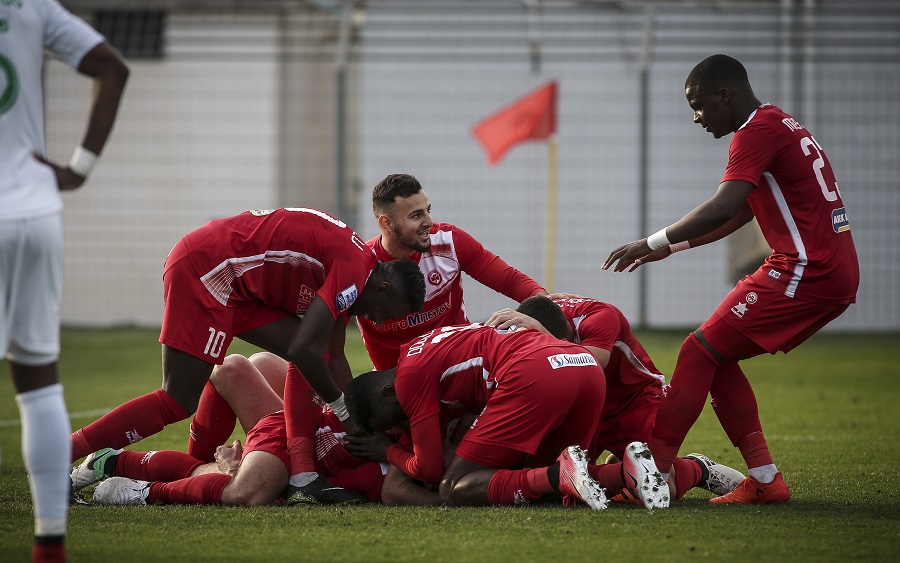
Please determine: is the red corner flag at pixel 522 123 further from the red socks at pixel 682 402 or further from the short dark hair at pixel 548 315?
the red socks at pixel 682 402

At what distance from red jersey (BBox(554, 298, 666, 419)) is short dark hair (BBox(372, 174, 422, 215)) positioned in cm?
108

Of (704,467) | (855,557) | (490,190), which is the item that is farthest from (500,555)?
(490,190)

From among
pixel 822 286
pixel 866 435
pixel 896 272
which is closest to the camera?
pixel 822 286

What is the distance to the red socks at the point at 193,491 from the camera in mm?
4527

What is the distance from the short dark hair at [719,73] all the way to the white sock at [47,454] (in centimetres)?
279

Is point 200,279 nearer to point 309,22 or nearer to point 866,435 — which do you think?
point 866,435

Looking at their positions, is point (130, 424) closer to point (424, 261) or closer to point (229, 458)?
point (229, 458)

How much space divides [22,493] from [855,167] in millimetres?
11840

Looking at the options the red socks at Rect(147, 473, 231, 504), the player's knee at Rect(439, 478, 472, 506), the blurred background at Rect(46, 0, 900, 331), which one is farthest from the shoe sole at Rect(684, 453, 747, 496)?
the blurred background at Rect(46, 0, 900, 331)

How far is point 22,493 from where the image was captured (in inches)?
184

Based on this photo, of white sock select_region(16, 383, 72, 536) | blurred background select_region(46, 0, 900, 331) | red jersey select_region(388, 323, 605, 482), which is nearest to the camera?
white sock select_region(16, 383, 72, 536)

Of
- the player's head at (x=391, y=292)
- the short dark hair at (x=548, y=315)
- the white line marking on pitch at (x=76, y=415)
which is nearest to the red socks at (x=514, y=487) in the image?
the short dark hair at (x=548, y=315)

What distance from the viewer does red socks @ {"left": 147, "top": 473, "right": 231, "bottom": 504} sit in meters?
4.53

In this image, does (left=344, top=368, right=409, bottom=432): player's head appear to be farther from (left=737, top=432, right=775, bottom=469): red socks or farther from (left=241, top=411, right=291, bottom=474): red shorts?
(left=737, top=432, right=775, bottom=469): red socks
